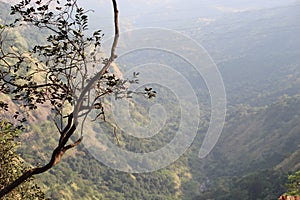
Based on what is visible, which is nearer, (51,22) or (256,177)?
(51,22)

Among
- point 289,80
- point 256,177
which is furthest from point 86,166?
point 289,80

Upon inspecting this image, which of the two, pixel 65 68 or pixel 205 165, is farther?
pixel 205 165

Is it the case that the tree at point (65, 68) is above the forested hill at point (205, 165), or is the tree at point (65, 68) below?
below

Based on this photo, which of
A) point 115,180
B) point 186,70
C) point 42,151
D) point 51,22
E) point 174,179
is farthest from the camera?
point 186,70

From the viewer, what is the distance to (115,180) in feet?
184

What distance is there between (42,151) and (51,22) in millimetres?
48987

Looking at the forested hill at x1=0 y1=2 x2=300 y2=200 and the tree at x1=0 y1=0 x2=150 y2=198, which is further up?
the forested hill at x1=0 y1=2 x2=300 y2=200

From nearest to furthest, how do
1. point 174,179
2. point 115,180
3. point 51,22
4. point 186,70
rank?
1. point 51,22
2. point 115,180
3. point 174,179
4. point 186,70

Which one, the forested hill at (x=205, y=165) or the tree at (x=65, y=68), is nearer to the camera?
the tree at (x=65, y=68)

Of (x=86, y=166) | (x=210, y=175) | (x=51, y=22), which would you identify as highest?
(x=210, y=175)

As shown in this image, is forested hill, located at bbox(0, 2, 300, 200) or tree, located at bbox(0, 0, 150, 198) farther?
forested hill, located at bbox(0, 2, 300, 200)

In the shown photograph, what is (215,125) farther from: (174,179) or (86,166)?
(86,166)

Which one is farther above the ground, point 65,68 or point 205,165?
point 205,165

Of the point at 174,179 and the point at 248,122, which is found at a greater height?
the point at 248,122
